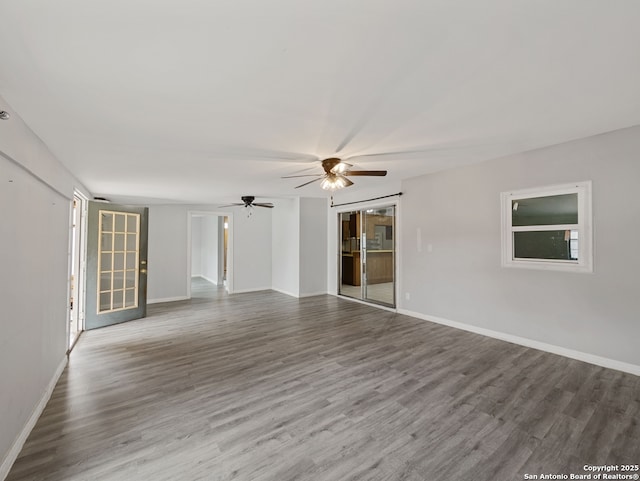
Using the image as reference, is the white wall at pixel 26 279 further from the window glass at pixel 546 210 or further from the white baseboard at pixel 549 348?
the window glass at pixel 546 210

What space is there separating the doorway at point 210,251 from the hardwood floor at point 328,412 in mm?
4898

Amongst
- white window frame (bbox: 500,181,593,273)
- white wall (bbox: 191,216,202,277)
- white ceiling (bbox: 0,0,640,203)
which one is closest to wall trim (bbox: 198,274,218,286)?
white wall (bbox: 191,216,202,277)

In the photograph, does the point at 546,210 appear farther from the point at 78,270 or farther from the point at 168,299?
the point at 168,299

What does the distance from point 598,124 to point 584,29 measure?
186 centimetres

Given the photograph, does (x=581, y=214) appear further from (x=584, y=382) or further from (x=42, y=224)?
(x=42, y=224)

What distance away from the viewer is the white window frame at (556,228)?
3.09 m

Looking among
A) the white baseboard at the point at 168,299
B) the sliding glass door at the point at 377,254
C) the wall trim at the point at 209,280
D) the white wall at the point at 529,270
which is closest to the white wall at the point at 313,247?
the sliding glass door at the point at 377,254

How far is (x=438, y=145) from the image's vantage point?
3.12m

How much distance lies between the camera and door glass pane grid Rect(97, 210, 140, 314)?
15.2 feet

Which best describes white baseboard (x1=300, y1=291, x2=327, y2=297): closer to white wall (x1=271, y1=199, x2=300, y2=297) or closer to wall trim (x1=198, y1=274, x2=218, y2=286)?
white wall (x1=271, y1=199, x2=300, y2=297)

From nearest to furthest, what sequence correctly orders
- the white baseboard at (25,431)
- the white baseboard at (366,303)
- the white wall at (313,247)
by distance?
1. the white baseboard at (25,431)
2. the white baseboard at (366,303)
3. the white wall at (313,247)

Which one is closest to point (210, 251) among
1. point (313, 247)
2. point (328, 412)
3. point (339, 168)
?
point (313, 247)

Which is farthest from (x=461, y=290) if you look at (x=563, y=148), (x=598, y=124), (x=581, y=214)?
(x=598, y=124)

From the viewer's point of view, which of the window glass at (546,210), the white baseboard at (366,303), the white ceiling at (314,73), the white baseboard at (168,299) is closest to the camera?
the white ceiling at (314,73)
